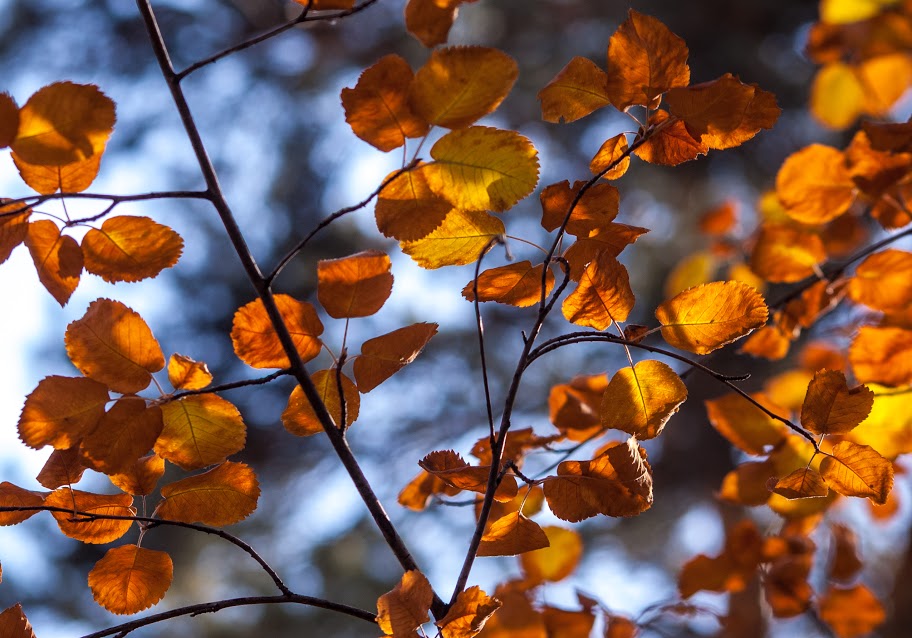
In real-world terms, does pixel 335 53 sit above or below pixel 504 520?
above

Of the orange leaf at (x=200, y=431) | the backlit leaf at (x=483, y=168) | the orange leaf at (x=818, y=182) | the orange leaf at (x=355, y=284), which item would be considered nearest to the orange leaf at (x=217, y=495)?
the orange leaf at (x=200, y=431)

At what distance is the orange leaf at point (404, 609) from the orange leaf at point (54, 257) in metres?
0.29

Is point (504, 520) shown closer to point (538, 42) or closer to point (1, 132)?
point (1, 132)

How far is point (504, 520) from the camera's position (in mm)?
523

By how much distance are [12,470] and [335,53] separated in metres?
2.74

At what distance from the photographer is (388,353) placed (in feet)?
1.66

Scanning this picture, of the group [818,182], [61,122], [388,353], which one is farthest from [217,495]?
[818,182]

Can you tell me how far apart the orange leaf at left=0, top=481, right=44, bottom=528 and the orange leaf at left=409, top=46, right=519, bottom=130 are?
371 mm

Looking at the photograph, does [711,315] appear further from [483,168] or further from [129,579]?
[129,579]

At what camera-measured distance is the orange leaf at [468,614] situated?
0.43 m

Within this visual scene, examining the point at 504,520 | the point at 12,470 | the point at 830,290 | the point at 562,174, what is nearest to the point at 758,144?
the point at 562,174

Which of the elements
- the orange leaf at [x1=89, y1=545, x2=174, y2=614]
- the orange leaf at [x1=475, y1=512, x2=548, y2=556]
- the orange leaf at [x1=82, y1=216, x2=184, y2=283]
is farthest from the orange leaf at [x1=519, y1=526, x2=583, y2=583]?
the orange leaf at [x1=82, y1=216, x2=184, y2=283]

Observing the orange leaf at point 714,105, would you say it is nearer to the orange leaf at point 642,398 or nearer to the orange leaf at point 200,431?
the orange leaf at point 642,398

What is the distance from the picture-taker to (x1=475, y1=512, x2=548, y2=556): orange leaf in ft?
1.67
